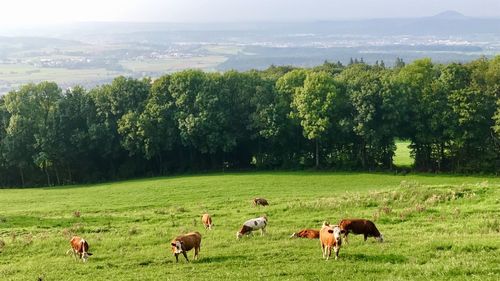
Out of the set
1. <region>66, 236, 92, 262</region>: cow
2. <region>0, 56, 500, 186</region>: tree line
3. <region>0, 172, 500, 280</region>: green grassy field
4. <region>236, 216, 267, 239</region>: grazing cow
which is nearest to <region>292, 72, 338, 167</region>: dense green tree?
<region>0, 56, 500, 186</region>: tree line

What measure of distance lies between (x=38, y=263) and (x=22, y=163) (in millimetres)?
49714

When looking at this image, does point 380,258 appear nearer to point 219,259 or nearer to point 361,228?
point 361,228

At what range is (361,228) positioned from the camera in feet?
73.4

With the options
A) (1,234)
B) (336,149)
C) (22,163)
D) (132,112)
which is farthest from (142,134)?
(1,234)

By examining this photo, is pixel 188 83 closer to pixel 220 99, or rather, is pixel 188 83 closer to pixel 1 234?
pixel 220 99

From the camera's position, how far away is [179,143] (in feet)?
227

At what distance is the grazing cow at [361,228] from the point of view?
875 inches

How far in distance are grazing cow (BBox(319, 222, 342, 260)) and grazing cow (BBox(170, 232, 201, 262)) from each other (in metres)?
5.27

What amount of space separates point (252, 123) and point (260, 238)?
44.3 meters

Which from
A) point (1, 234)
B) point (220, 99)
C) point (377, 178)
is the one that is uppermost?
point (220, 99)

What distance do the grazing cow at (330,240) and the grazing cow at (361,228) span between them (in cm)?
189

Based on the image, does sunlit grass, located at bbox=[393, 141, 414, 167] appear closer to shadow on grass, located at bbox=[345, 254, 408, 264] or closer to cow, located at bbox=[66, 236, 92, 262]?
shadow on grass, located at bbox=[345, 254, 408, 264]

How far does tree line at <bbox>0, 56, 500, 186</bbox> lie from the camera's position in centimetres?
6072

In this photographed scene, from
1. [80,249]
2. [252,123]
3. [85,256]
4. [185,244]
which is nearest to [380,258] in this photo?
[185,244]
